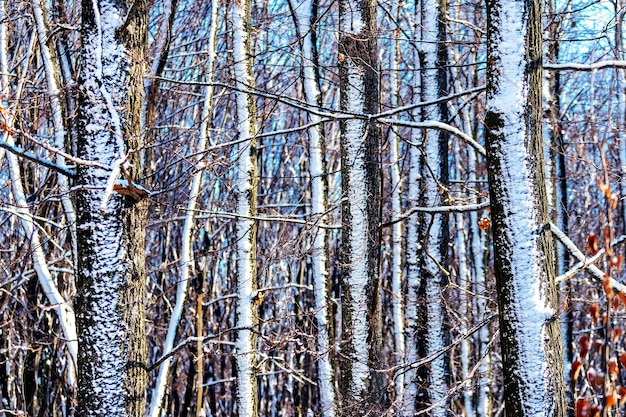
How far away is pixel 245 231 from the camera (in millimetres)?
7285

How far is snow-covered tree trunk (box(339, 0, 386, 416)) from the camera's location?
5539 millimetres

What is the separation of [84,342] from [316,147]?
4.72 metres

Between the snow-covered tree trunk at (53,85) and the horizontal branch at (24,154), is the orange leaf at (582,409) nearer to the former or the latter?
the horizontal branch at (24,154)

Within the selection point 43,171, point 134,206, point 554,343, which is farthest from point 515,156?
point 43,171

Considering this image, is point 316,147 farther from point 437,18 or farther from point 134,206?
point 134,206

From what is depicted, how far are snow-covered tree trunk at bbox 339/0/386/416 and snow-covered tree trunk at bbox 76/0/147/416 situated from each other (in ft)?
5.64

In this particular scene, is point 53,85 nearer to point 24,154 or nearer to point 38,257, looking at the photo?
point 38,257

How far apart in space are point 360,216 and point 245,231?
1935 millimetres

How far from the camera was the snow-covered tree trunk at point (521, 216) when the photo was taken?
148 inches

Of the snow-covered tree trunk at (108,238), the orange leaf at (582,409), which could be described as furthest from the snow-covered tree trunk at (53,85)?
the orange leaf at (582,409)

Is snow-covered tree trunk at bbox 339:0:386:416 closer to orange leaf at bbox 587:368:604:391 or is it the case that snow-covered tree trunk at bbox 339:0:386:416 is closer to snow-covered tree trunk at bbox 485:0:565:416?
snow-covered tree trunk at bbox 485:0:565:416

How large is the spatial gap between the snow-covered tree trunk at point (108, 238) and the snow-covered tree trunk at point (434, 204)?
3.48 meters

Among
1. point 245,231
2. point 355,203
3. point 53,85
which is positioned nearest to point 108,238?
point 355,203

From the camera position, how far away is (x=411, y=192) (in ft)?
26.4
